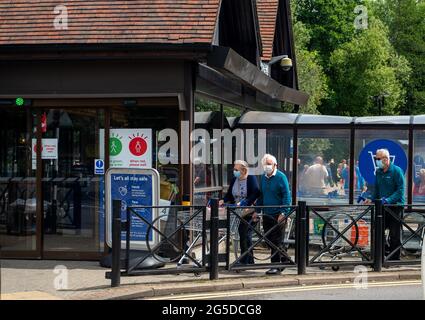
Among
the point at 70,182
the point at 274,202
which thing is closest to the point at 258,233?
the point at 274,202

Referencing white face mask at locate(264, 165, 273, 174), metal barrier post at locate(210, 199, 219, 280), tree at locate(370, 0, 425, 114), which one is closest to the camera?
metal barrier post at locate(210, 199, 219, 280)

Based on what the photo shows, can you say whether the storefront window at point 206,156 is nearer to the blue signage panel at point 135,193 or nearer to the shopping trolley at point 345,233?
the blue signage panel at point 135,193

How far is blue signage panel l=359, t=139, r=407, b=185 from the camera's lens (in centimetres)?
1381

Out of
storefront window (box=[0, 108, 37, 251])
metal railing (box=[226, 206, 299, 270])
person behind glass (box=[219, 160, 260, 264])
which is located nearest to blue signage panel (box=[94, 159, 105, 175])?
storefront window (box=[0, 108, 37, 251])

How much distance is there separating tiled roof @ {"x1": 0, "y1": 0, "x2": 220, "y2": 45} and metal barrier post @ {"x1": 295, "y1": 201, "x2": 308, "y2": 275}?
112 inches

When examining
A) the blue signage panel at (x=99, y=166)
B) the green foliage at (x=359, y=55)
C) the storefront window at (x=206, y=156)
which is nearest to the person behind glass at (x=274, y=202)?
the storefront window at (x=206, y=156)

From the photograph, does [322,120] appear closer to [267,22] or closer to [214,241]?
[214,241]

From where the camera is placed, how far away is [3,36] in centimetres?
1138

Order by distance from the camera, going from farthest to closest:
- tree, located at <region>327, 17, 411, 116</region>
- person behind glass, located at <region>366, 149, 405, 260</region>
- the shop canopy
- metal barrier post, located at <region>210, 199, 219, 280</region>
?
1. tree, located at <region>327, 17, 411, 116</region>
2. the shop canopy
3. person behind glass, located at <region>366, 149, 405, 260</region>
4. metal barrier post, located at <region>210, 199, 219, 280</region>

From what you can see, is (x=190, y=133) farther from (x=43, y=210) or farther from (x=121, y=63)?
(x=43, y=210)

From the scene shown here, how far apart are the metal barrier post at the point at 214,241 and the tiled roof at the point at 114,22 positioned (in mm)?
2526

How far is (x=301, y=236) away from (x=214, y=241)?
4.41ft

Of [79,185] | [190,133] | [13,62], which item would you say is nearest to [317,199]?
[190,133]

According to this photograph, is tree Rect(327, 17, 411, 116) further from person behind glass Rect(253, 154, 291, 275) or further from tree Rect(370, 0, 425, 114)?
person behind glass Rect(253, 154, 291, 275)
